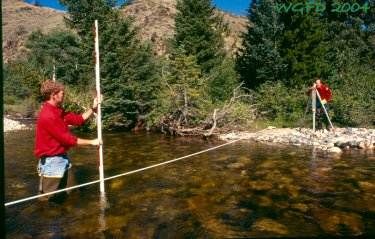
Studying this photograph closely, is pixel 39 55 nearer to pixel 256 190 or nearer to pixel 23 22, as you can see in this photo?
pixel 256 190

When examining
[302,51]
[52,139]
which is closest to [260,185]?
[52,139]

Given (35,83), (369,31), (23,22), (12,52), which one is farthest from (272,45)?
(23,22)

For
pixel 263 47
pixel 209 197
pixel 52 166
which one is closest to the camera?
pixel 52 166

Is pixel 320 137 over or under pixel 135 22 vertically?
under

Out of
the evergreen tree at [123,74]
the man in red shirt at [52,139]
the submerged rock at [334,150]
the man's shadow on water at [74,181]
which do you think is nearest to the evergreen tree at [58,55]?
the evergreen tree at [123,74]

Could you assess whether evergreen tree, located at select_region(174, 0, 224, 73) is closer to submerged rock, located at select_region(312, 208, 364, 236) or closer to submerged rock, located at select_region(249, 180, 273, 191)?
submerged rock, located at select_region(249, 180, 273, 191)

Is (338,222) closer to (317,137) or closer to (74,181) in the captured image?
(74,181)

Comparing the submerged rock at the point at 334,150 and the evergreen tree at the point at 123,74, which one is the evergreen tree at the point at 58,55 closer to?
the evergreen tree at the point at 123,74

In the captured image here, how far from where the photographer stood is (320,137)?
57.6 ft

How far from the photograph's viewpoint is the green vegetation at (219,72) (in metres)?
20.7

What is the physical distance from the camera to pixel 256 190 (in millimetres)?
9891

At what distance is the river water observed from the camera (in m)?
7.24

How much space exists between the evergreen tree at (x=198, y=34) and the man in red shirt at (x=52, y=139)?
26.1 m

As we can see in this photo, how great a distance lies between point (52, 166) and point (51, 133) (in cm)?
63
